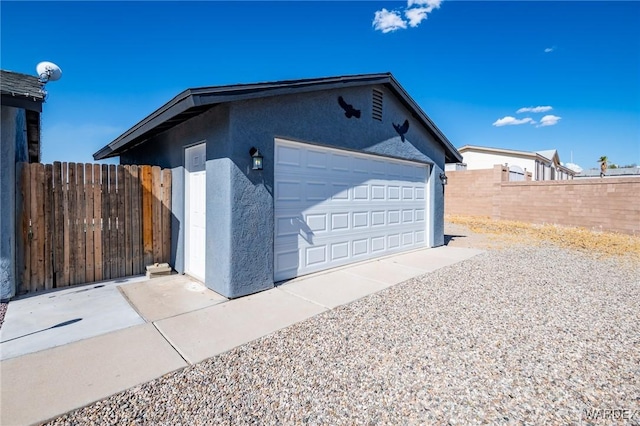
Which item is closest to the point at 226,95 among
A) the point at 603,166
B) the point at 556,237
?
the point at 556,237

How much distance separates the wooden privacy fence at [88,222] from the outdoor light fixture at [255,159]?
8.92ft

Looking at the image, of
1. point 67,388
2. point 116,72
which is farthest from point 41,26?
point 67,388

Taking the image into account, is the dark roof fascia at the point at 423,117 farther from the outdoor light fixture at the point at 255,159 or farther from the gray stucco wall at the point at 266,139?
the outdoor light fixture at the point at 255,159

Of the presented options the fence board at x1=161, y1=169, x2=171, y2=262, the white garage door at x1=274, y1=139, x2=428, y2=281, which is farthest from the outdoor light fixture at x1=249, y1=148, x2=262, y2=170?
the fence board at x1=161, y1=169, x2=171, y2=262

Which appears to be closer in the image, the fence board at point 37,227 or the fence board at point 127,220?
the fence board at point 37,227

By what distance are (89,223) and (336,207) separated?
15.9 feet

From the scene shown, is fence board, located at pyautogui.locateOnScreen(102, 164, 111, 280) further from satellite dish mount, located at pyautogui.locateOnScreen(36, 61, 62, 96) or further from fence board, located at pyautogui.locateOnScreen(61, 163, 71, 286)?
satellite dish mount, located at pyautogui.locateOnScreen(36, 61, 62, 96)

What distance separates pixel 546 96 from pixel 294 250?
22375 millimetres

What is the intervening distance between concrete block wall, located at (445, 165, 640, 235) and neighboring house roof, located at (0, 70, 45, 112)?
18832mm

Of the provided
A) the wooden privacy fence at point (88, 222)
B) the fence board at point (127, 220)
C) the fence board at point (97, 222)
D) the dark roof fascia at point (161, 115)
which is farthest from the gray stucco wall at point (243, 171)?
the fence board at point (97, 222)

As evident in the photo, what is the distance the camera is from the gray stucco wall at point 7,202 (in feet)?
14.9

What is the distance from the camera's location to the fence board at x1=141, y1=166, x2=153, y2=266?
20.6 feet

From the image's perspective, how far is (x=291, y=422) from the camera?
2.28 metres

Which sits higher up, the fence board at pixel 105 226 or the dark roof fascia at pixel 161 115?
the dark roof fascia at pixel 161 115
